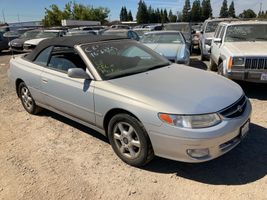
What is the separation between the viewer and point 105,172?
11.1ft

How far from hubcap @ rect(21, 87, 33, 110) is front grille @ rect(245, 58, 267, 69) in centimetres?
446

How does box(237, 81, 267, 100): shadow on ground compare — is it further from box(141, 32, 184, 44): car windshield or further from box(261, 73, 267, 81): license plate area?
box(141, 32, 184, 44): car windshield

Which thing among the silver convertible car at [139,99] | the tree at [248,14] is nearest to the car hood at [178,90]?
the silver convertible car at [139,99]

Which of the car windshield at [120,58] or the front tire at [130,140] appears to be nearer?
the front tire at [130,140]

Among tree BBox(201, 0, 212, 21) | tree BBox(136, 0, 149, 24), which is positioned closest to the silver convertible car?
tree BBox(136, 0, 149, 24)

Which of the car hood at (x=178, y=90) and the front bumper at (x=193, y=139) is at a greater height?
the car hood at (x=178, y=90)

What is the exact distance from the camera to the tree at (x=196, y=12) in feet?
309

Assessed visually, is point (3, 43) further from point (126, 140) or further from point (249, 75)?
point (126, 140)

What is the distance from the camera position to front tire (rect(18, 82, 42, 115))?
5218 mm

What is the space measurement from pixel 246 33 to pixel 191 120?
18.0ft

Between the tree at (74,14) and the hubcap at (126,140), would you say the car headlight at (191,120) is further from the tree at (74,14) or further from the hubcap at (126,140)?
the tree at (74,14)

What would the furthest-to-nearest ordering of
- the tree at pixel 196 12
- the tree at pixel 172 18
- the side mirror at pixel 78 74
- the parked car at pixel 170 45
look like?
the tree at pixel 172 18
the tree at pixel 196 12
the parked car at pixel 170 45
the side mirror at pixel 78 74

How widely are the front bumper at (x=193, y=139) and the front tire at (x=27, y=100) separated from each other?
9.98 feet

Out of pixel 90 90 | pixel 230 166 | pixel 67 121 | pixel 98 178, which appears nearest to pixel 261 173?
pixel 230 166
